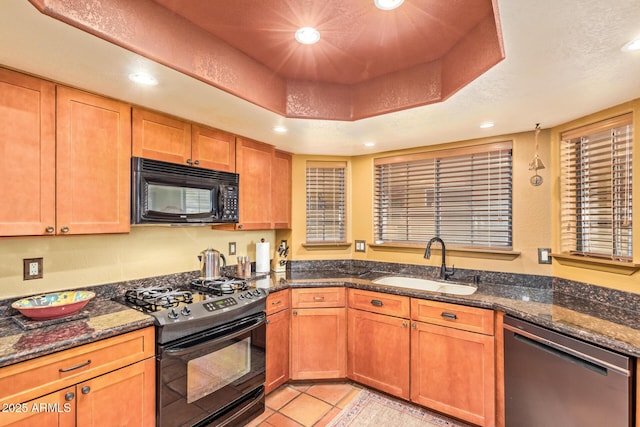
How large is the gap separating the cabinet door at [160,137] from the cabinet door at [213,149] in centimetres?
6

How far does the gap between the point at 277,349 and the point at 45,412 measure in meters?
1.47

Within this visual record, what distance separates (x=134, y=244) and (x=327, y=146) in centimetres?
178

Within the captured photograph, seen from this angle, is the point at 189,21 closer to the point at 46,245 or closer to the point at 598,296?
the point at 46,245

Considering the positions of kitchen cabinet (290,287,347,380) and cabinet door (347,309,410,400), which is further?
kitchen cabinet (290,287,347,380)

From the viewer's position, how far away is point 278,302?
99.1 inches

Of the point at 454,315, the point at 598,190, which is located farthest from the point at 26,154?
the point at 598,190

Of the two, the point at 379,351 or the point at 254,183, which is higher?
the point at 254,183

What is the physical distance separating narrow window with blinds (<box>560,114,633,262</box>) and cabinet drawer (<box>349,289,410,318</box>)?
127 centimetres

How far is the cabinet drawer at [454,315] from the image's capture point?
2037mm

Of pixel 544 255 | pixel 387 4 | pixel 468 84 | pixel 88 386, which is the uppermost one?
pixel 387 4

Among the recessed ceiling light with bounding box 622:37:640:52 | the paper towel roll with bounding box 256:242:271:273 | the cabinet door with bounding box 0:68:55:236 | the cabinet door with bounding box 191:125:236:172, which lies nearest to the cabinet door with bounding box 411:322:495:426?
the paper towel roll with bounding box 256:242:271:273

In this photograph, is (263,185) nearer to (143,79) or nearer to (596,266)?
(143,79)

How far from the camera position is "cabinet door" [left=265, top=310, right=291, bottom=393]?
245cm

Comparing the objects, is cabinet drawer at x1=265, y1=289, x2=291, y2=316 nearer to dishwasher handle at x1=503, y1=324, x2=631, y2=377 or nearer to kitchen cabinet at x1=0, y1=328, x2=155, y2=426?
kitchen cabinet at x1=0, y1=328, x2=155, y2=426
